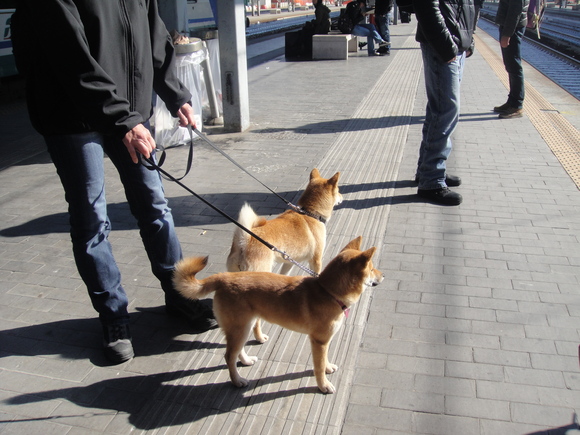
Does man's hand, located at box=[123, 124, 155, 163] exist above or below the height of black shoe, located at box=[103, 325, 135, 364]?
above

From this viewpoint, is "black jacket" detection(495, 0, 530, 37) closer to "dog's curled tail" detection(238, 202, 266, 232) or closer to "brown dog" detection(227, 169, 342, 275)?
"brown dog" detection(227, 169, 342, 275)

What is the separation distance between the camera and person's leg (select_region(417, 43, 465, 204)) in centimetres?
471

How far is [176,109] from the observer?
301 centimetres

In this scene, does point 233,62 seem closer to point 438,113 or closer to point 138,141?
point 438,113

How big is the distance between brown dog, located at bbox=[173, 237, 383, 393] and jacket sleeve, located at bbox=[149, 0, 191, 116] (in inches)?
40.9

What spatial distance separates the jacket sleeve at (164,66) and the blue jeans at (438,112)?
2698 mm

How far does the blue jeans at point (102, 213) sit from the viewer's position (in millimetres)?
2521

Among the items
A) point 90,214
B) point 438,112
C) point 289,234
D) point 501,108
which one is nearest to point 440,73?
point 438,112

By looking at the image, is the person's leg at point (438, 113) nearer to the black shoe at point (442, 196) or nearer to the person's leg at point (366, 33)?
the black shoe at point (442, 196)

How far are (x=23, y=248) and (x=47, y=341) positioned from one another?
1442 mm

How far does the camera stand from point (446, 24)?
15.3ft

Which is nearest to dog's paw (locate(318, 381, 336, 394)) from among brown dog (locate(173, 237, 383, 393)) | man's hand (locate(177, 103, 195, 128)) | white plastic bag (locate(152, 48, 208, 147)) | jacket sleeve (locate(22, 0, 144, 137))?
brown dog (locate(173, 237, 383, 393))

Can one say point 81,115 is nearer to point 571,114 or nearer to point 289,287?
point 289,287

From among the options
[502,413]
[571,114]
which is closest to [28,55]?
[502,413]
